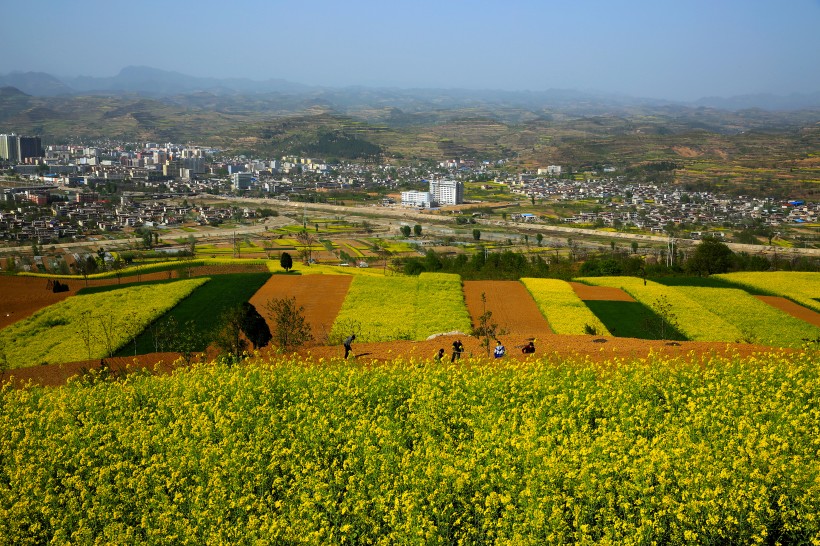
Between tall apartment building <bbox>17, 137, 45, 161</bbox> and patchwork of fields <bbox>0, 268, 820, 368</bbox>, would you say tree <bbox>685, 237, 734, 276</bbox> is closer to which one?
patchwork of fields <bbox>0, 268, 820, 368</bbox>

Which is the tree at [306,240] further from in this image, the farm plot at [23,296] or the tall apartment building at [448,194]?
the tall apartment building at [448,194]

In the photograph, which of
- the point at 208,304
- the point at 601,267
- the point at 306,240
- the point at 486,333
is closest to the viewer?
the point at 486,333

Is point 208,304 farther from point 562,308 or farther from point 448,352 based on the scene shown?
point 562,308

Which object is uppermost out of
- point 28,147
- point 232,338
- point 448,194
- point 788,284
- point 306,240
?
point 28,147

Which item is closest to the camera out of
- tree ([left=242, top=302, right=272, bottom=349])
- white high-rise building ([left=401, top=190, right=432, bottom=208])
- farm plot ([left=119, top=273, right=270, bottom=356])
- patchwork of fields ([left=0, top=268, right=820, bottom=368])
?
tree ([left=242, top=302, right=272, bottom=349])

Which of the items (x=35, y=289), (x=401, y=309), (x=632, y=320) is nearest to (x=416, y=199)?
(x=35, y=289)

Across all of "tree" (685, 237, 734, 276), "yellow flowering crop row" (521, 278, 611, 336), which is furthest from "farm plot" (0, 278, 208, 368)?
"tree" (685, 237, 734, 276)

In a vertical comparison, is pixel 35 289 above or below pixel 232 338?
below

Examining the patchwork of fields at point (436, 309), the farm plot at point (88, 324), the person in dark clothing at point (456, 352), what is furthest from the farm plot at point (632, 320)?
the farm plot at point (88, 324)
